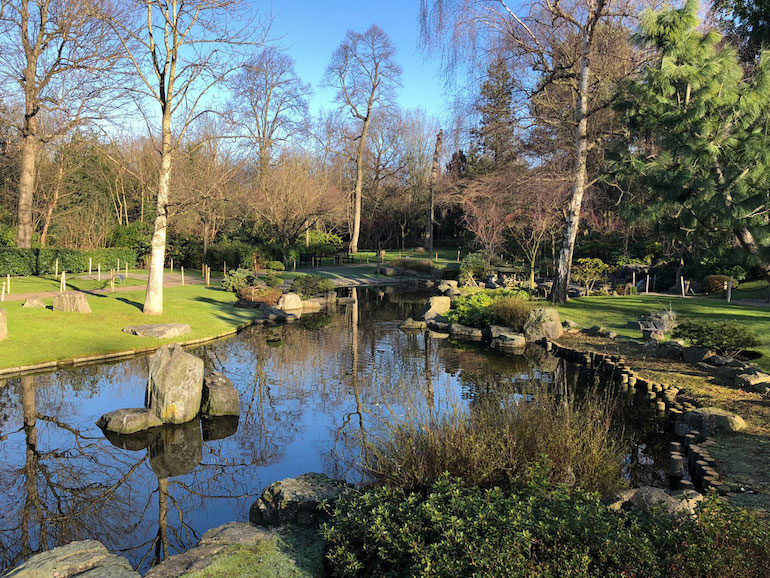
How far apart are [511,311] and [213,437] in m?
10.2

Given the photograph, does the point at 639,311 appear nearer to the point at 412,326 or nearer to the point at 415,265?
the point at 412,326

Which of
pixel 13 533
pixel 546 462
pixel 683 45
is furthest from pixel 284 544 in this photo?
pixel 683 45

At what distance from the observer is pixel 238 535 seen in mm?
4852

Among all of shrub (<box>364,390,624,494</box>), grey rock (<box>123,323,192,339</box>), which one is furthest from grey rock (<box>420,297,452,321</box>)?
shrub (<box>364,390,624,494</box>)

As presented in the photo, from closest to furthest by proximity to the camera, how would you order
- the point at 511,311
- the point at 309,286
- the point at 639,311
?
the point at 511,311, the point at 639,311, the point at 309,286

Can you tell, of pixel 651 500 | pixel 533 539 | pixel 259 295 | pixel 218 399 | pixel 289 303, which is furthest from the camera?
pixel 259 295

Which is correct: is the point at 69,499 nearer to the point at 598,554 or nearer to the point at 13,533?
the point at 13,533

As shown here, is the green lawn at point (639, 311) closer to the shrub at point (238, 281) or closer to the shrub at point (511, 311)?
the shrub at point (511, 311)

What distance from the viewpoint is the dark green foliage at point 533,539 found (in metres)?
3.48

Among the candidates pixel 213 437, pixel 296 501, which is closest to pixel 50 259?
pixel 213 437

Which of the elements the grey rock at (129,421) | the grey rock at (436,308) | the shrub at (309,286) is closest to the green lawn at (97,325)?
the grey rock at (129,421)

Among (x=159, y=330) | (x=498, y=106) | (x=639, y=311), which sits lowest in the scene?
(x=159, y=330)

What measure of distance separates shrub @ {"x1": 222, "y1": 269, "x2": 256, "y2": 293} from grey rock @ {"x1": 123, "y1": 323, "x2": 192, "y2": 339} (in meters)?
8.17

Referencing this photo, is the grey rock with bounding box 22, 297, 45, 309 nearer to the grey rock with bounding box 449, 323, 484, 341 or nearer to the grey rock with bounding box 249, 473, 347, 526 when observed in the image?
the grey rock with bounding box 449, 323, 484, 341
